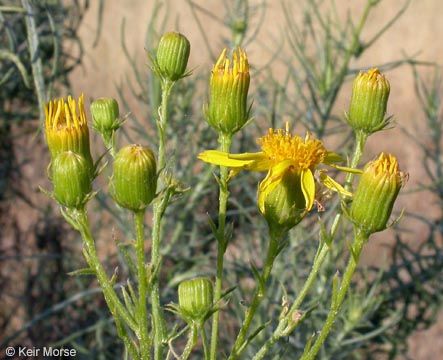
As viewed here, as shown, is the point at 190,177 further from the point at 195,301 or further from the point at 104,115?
the point at 195,301

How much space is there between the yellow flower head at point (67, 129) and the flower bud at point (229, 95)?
22 cm

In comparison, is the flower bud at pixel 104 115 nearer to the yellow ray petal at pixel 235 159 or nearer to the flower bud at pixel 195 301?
the yellow ray petal at pixel 235 159

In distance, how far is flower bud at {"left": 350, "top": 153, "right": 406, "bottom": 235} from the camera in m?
1.16

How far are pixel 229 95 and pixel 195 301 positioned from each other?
0.34m

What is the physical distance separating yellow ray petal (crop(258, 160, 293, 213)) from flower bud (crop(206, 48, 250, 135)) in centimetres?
11

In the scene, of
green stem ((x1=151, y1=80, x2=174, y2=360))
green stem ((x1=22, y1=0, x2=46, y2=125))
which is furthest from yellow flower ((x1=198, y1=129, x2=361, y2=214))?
green stem ((x1=22, y1=0, x2=46, y2=125))

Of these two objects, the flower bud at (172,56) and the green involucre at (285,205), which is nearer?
the green involucre at (285,205)

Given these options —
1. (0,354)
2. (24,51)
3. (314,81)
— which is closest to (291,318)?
(314,81)

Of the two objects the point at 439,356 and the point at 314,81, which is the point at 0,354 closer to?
the point at 314,81

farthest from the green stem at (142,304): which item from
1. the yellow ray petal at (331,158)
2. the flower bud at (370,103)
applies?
the flower bud at (370,103)

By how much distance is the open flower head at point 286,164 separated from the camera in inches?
46.2

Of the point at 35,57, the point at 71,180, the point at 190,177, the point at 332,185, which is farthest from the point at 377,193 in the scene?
the point at 190,177

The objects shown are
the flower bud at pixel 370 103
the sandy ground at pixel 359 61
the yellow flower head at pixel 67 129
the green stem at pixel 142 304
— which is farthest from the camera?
the sandy ground at pixel 359 61

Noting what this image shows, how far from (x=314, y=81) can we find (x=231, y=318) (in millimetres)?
789
